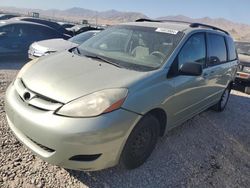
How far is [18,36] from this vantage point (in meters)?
9.72

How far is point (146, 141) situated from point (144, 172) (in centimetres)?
39

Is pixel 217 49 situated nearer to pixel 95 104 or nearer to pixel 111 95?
pixel 111 95

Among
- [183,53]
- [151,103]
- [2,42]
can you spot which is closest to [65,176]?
[151,103]

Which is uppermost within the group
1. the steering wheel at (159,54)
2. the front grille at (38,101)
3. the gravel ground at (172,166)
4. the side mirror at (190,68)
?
the steering wheel at (159,54)

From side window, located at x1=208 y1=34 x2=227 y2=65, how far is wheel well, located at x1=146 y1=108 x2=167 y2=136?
1702mm

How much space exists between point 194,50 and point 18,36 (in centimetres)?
747

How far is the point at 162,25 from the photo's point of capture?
4.27 meters

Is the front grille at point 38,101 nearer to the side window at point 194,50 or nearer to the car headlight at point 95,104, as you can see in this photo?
the car headlight at point 95,104

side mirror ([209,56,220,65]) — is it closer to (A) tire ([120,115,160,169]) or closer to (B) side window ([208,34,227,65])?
(B) side window ([208,34,227,65])

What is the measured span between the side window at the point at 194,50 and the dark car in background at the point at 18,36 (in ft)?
23.3

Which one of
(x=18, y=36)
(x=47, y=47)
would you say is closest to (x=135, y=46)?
(x=47, y=47)

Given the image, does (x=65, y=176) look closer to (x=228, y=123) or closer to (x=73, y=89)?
(x=73, y=89)

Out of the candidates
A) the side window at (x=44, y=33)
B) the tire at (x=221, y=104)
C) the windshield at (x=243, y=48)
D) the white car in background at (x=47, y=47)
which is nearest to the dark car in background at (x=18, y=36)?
the side window at (x=44, y=33)

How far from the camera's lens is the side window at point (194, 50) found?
3816 mm
